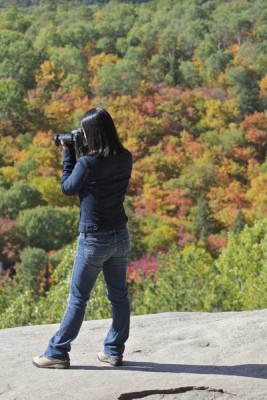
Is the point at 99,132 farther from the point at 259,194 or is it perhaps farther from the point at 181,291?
the point at 259,194

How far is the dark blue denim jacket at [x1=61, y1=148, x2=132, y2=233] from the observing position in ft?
17.3

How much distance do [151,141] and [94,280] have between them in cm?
6632

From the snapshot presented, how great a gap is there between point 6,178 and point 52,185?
6.36m

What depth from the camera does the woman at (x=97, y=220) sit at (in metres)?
5.27

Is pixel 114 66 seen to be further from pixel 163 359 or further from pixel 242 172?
pixel 163 359

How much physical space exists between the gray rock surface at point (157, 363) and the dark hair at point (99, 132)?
5.21ft

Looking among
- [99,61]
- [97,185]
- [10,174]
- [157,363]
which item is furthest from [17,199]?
[97,185]

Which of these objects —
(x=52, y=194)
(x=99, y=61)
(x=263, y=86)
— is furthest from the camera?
(x=99, y=61)

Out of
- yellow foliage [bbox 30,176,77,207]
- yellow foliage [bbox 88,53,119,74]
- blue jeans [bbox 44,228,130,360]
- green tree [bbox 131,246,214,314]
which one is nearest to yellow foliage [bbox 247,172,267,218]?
yellow foliage [bbox 30,176,77,207]

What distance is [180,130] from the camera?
75625 mm

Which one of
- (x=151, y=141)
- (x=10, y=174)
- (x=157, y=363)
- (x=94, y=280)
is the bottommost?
(x=10, y=174)

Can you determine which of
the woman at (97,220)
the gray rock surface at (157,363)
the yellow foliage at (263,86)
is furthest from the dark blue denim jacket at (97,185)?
the yellow foliage at (263,86)

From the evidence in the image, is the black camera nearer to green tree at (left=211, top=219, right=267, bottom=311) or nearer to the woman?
the woman

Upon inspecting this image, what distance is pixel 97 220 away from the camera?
17.6ft
